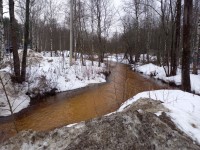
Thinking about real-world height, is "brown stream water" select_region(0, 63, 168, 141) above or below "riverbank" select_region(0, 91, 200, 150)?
below

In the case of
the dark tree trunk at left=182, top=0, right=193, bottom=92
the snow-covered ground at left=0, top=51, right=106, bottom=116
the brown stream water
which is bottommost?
the brown stream water

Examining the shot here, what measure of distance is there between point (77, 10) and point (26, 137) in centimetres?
2279

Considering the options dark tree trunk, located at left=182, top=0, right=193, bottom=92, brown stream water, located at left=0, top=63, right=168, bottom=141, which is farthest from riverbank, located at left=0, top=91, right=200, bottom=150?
dark tree trunk, located at left=182, top=0, right=193, bottom=92

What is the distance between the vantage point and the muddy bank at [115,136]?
3.22 m

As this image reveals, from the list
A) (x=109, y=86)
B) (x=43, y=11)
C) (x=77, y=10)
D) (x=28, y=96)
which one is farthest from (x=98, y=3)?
(x=28, y=96)

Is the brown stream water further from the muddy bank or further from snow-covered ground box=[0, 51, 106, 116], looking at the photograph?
the muddy bank

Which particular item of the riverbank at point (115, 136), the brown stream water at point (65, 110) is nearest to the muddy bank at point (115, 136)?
the riverbank at point (115, 136)

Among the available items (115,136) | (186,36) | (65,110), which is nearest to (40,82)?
(65,110)

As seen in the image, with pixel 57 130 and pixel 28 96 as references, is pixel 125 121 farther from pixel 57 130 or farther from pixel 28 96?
pixel 28 96

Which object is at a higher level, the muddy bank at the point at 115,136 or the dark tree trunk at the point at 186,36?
the dark tree trunk at the point at 186,36

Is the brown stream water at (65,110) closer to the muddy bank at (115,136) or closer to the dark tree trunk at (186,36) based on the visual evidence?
the dark tree trunk at (186,36)

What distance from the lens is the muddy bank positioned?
3217mm

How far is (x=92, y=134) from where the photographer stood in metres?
3.33

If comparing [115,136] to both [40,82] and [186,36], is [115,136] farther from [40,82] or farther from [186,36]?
[40,82]
